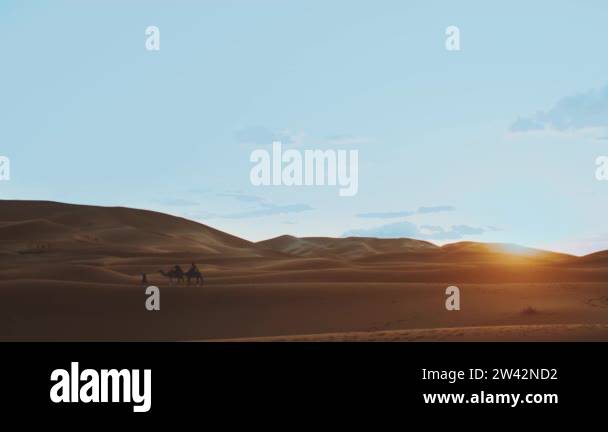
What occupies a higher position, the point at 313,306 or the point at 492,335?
the point at 492,335

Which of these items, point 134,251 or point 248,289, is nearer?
point 248,289

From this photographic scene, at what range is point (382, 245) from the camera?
102 metres

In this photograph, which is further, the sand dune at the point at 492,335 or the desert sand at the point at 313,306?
the desert sand at the point at 313,306

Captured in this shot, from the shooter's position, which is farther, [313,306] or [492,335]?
[313,306]

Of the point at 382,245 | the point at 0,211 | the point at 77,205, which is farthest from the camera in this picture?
the point at 382,245

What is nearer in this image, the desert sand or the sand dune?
the sand dune

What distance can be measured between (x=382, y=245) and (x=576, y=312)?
80756 mm
